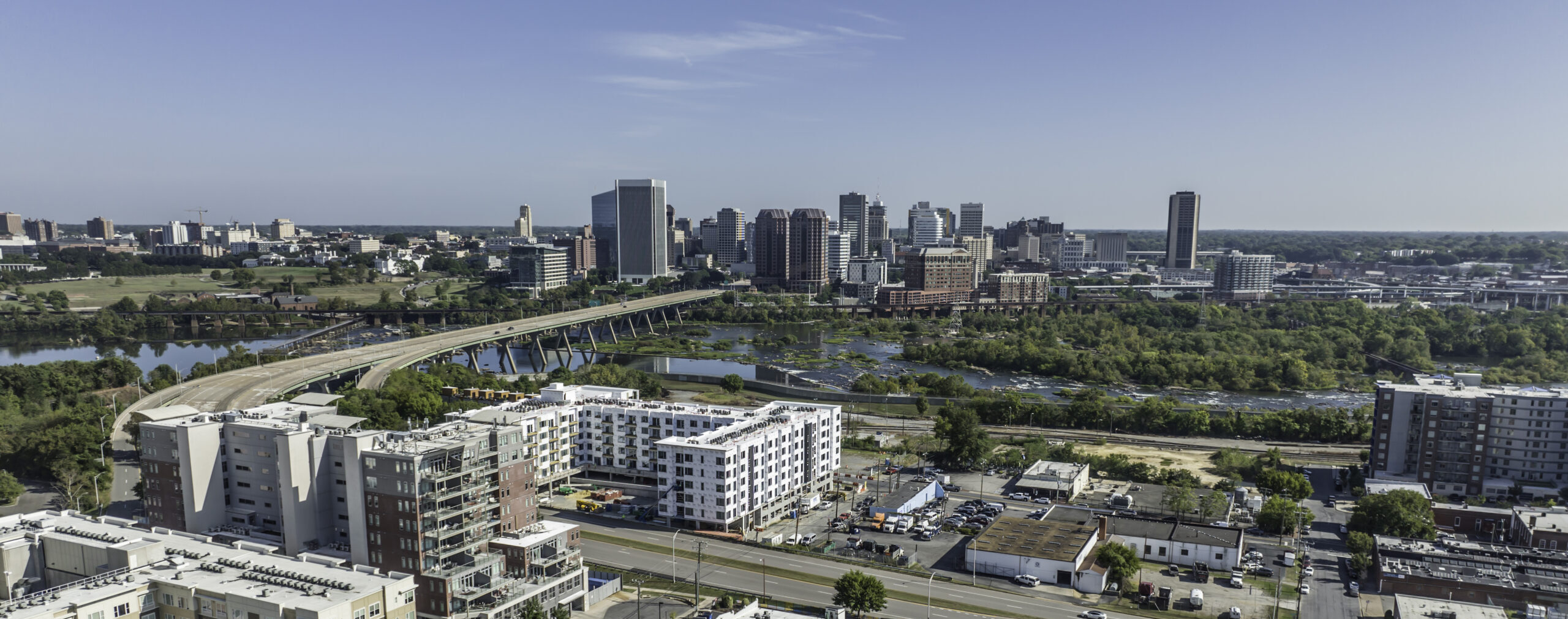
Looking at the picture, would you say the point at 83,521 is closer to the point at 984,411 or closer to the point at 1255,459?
the point at 984,411

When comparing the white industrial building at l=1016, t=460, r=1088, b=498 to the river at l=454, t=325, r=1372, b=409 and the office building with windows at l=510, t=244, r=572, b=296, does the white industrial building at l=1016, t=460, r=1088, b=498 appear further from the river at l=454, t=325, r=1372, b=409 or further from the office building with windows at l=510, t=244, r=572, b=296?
the office building with windows at l=510, t=244, r=572, b=296

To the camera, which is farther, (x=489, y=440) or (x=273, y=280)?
(x=273, y=280)

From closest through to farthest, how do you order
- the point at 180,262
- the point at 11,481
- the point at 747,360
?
the point at 11,481 → the point at 747,360 → the point at 180,262

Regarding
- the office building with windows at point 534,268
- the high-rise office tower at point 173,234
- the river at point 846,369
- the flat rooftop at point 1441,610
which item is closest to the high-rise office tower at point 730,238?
the office building with windows at point 534,268

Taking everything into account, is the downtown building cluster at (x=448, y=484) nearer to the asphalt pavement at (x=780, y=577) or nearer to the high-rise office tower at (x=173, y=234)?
the asphalt pavement at (x=780, y=577)

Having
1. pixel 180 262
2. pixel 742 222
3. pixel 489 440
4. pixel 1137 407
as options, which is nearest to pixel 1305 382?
pixel 1137 407

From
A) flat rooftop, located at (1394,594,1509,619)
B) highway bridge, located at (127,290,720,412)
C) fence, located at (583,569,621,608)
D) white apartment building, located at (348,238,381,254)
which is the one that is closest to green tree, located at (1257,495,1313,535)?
flat rooftop, located at (1394,594,1509,619)
